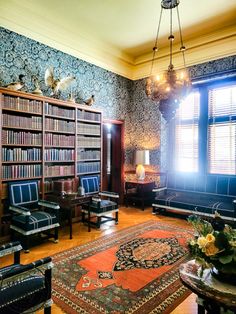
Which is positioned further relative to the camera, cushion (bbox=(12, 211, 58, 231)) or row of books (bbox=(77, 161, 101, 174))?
row of books (bbox=(77, 161, 101, 174))

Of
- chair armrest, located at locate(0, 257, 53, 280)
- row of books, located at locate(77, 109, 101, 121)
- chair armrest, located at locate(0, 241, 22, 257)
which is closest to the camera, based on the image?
chair armrest, located at locate(0, 257, 53, 280)

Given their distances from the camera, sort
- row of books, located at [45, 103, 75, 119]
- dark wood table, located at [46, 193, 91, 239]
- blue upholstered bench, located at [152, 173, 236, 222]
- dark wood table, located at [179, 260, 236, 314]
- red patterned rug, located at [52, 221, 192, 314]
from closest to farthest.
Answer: dark wood table, located at [179, 260, 236, 314] → red patterned rug, located at [52, 221, 192, 314] → dark wood table, located at [46, 193, 91, 239] → row of books, located at [45, 103, 75, 119] → blue upholstered bench, located at [152, 173, 236, 222]

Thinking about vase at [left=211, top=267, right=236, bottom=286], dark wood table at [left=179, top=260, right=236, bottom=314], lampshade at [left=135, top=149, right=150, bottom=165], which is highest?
lampshade at [left=135, top=149, right=150, bottom=165]

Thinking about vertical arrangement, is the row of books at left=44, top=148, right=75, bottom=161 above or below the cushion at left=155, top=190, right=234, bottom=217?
above

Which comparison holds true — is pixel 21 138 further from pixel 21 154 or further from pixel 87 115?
pixel 87 115

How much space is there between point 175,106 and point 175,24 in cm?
247

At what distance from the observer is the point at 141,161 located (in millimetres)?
6203

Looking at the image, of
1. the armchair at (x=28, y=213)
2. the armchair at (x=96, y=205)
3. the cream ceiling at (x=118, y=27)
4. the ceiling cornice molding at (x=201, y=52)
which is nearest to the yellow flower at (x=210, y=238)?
the armchair at (x=28, y=213)

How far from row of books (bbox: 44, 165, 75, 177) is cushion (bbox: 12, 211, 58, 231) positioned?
2.95 ft

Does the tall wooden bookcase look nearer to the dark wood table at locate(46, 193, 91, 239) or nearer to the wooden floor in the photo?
the dark wood table at locate(46, 193, 91, 239)

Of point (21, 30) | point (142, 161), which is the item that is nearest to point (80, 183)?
point (142, 161)

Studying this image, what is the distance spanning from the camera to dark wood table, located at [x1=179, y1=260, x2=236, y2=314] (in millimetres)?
1498

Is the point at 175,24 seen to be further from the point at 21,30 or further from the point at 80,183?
the point at 80,183

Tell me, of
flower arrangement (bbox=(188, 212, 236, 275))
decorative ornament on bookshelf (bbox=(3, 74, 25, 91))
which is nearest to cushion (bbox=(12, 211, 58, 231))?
decorative ornament on bookshelf (bbox=(3, 74, 25, 91))
